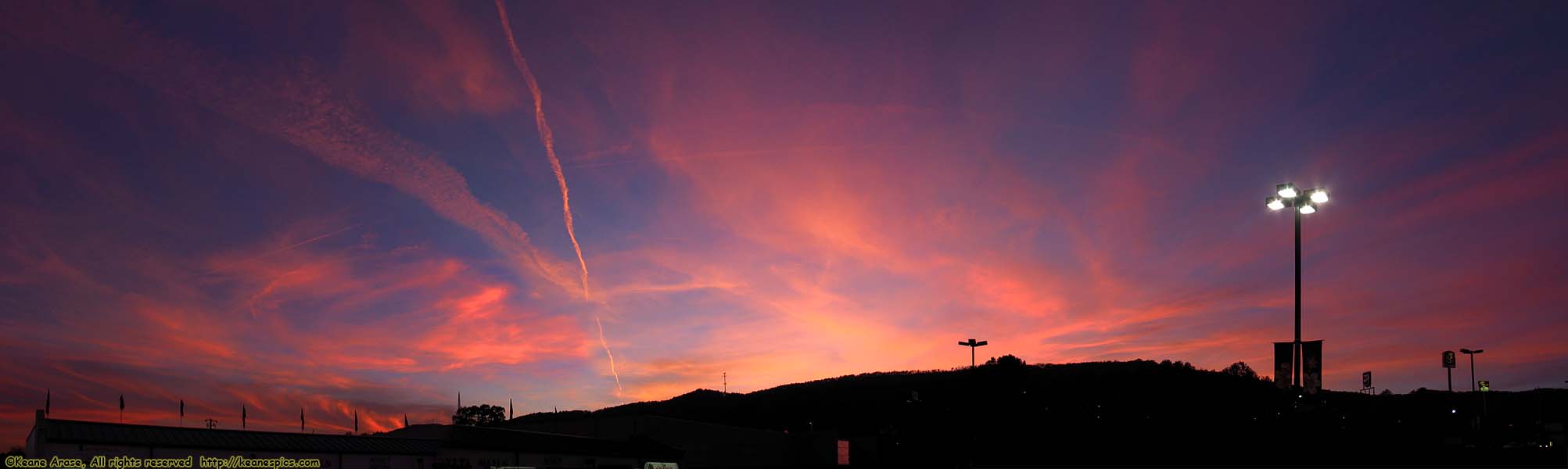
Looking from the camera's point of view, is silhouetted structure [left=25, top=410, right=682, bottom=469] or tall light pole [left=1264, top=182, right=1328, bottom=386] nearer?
tall light pole [left=1264, top=182, right=1328, bottom=386]

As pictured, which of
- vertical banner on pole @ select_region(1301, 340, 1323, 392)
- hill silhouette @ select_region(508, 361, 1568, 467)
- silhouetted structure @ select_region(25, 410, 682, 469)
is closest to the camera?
vertical banner on pole @ select_region(1301, 340, 1323, 392)

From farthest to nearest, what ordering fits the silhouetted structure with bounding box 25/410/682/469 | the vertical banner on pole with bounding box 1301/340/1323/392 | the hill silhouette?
the hill silhouette, the silhouetted structure with bounding box 25/410/682/469, the vertical banner on pole with bounding box 1301/340/1323/392

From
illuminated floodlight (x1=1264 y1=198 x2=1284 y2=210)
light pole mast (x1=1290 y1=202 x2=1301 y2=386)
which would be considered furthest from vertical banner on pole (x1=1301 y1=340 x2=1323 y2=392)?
illuminated floodlight (x1=1264 y1=198 x2=1284 y2=210)

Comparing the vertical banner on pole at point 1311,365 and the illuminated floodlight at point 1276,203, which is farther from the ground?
the illuminated floodlight at point 1276,203

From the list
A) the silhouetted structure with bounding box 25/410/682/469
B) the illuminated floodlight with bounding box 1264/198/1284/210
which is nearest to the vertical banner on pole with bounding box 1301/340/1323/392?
the illuminated floodlight with bounding box 1264/198/1284/210

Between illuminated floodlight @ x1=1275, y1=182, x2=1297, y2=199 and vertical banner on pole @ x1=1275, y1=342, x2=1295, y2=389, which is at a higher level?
illuminated floodlight @ x1=1275, y1=182, x2=1297, y2=199

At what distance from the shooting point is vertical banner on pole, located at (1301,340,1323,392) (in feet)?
89.9

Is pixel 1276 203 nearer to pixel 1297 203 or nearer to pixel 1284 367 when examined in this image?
pixel 1297 203

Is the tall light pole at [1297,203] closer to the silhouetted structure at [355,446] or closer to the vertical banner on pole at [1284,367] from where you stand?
the vertical banner on pole at [1284,367]

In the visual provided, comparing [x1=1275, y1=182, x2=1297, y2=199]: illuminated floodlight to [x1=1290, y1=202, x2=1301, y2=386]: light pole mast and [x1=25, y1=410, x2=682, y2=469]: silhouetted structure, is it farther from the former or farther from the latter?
[x1=25, y1=410, x2=682, y2=469]: silhouetted structure

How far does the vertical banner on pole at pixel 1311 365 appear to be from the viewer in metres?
27.4

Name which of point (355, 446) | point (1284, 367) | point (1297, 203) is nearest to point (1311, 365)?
point (1284, 367)

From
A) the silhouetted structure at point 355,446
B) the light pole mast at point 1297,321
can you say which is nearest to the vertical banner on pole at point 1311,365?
the light pole mast at point 1297,321

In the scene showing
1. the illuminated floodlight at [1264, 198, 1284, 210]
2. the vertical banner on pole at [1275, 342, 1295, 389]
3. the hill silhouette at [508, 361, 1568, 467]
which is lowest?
the hill silhouette at [508, 361, 1568, 467]
